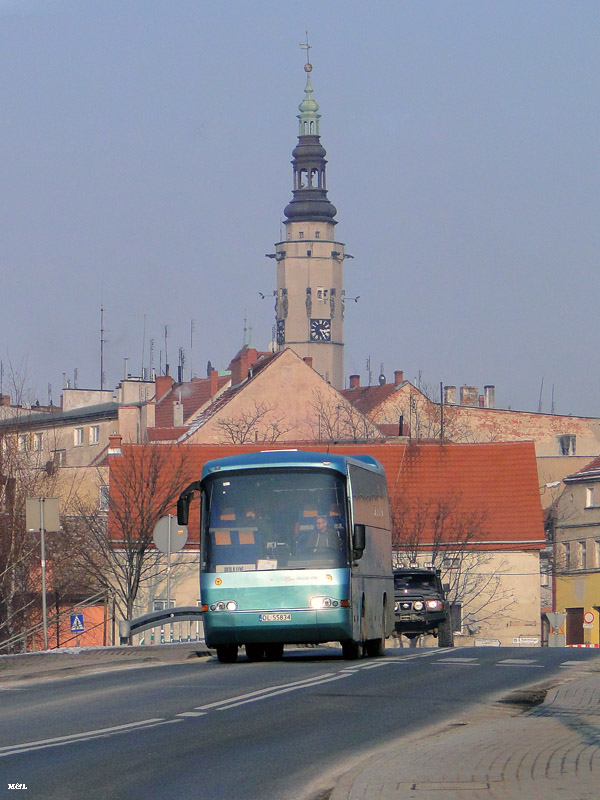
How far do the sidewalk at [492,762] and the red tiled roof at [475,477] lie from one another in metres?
46.2

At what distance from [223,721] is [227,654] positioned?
9.63m

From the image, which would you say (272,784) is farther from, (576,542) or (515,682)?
(576,542)

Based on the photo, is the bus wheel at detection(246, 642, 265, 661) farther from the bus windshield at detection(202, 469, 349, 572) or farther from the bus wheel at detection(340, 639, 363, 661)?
the bus windshield at detection(202, 469, 349, 572)

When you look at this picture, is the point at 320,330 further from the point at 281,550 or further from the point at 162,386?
the point at 281,550

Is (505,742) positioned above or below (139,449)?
below

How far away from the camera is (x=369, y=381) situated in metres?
165

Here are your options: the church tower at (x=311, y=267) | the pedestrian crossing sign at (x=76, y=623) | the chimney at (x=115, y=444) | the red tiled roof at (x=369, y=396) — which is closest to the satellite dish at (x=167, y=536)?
the pedestrian crossing sign at (x=76, y=623)

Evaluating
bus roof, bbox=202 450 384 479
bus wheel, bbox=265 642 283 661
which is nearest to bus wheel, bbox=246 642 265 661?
bus wheel, bbox=265 642 283 661

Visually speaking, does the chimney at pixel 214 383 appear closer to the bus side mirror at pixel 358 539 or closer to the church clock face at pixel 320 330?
the church clock face at pixel 320 330

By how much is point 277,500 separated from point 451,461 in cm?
4327

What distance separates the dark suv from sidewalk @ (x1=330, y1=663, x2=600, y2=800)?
2088 cm

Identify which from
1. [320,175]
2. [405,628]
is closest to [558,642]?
[405,628]

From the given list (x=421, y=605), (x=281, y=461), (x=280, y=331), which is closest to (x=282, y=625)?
(x=281, y=461)

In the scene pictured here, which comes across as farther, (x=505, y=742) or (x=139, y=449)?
(x=139, y=449)
